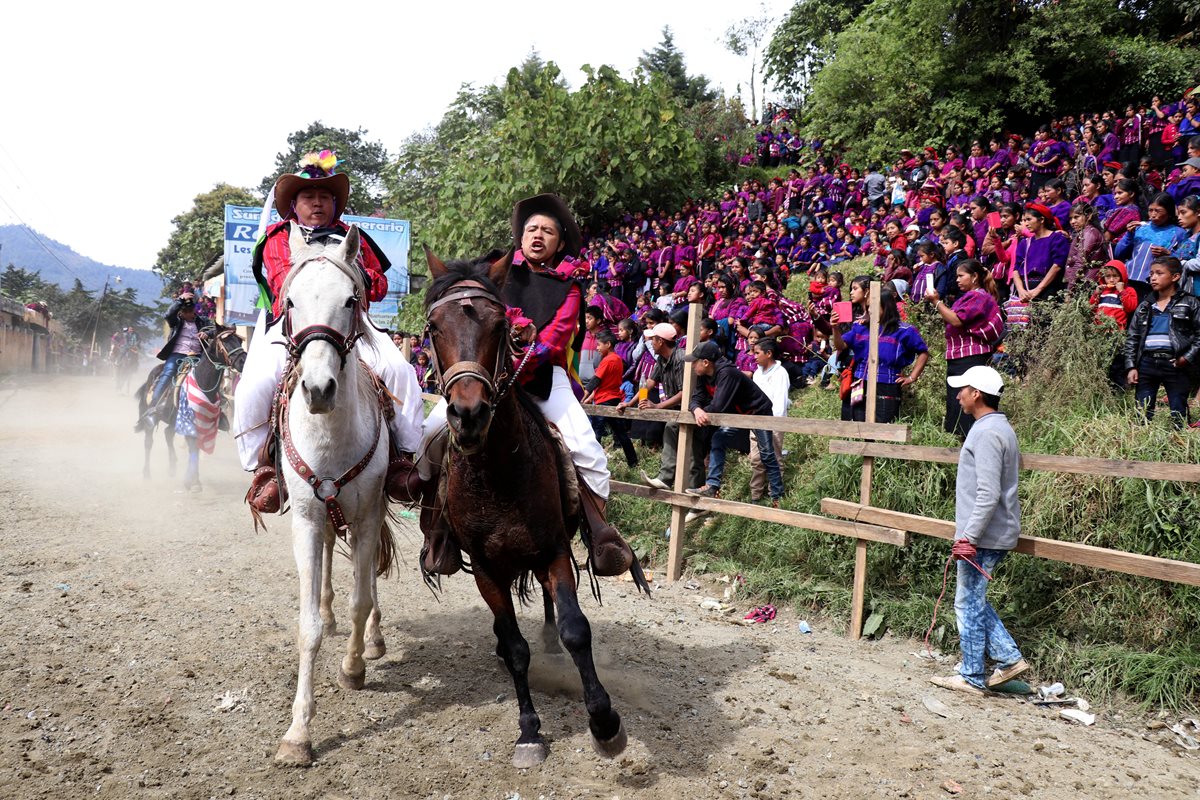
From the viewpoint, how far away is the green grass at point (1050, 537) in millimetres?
4938

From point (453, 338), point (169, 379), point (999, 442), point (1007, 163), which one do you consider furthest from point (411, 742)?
point (1007, 163)

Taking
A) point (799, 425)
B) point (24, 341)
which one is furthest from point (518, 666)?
point (24, 341)

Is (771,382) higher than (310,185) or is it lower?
lower

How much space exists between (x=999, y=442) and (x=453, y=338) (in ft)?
11.5

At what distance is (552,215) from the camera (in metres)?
4.55

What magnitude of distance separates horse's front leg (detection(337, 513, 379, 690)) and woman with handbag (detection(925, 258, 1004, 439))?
5056 millimetres

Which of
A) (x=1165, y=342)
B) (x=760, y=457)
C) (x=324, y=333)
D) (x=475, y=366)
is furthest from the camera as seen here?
(x=760, y=457)

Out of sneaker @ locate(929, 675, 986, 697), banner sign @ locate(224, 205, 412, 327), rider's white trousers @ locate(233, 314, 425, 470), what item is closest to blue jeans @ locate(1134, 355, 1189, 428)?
sneaker @ locate(929, 675, 986, 697)

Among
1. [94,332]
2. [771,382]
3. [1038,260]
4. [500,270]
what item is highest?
[1038,260]

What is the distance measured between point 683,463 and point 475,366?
4.81 m

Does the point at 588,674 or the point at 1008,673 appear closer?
the point at 588,674

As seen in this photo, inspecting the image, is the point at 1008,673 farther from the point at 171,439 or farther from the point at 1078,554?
the point at 171,439

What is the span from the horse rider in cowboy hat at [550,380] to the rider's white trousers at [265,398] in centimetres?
51

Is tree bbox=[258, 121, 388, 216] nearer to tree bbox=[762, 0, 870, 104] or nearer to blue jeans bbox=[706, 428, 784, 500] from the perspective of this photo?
tree bbox=[762, 0, 870, 104]
